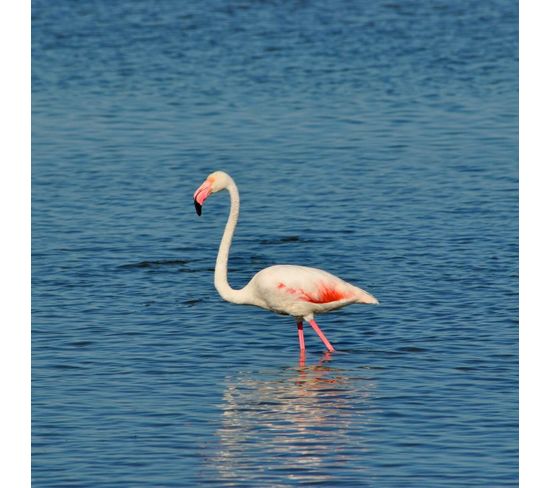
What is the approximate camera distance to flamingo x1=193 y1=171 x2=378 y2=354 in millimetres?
15422

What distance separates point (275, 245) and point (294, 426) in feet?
→ 23.4

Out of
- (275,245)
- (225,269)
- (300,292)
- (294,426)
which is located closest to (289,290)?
(300,292)

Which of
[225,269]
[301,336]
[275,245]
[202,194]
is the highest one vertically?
[202,194]

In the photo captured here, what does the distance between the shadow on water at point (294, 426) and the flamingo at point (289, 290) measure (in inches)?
22.2

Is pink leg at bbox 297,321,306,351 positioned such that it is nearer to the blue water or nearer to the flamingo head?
the blue water

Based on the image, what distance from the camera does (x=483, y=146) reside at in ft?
84.8

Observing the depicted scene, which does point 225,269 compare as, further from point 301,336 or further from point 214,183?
point 301,336

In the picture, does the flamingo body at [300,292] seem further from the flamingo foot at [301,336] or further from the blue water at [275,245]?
the blue water at [275,245]

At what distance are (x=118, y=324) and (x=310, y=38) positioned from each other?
20.9 metres

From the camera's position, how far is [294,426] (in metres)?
13.0

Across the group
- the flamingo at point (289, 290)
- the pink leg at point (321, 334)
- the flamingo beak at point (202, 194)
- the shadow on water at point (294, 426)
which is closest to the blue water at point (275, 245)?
the shadow on water at point (294, 426)

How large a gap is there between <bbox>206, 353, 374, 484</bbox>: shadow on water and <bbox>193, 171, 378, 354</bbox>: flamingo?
565mm

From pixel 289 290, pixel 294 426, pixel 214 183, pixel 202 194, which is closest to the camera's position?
pixel 294 426
